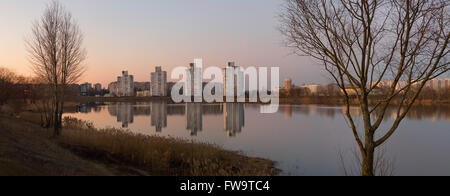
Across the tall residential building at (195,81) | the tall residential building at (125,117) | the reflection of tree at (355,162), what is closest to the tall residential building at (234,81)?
the tall residential building at (195,81)

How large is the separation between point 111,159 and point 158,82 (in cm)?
14719

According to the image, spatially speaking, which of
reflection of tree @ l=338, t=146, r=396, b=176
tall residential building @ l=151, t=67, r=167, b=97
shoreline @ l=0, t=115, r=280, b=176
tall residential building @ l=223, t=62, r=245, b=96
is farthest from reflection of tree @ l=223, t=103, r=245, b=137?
tall residential building @ l=151, t=67, r=167, b=97

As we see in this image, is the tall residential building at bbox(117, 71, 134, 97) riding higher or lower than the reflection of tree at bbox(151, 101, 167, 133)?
higher

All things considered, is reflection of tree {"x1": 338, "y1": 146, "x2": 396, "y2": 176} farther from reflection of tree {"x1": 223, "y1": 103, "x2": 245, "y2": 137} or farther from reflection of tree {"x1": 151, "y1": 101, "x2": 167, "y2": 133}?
reflection of tree {"x1": 151, "y1": 101, "x2": 167, "y2": 133}

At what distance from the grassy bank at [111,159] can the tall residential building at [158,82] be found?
13754 centimetres

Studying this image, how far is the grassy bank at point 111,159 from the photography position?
22.8ft

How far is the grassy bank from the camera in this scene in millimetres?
6941

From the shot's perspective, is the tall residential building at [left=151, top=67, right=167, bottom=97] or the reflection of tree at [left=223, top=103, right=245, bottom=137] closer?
the reflection of tree at [left=223, top=103, right=245, bottom=137]

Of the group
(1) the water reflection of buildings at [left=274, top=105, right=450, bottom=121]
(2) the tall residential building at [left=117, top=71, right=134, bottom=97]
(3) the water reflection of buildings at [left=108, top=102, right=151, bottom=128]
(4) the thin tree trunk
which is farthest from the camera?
(2) the tall residential building at [left=117, top=71, right=134, bottom=97]

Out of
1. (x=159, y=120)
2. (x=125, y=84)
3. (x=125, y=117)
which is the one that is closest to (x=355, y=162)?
(x=159, y=120)

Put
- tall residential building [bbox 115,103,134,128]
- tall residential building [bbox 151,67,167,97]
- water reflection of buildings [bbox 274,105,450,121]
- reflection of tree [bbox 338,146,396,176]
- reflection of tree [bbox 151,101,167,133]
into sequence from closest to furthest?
reflection of tree [bbox 338,146,396,176]
reflection of tree [bbox 151,101,167,133]
tall residential building [bbox 115,103,134,128]
water reflection of buildings [bbox 274,105,450,121]
tall residential building [bbox 151,67,167,97]

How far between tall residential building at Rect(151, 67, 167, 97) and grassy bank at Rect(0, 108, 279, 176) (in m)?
138

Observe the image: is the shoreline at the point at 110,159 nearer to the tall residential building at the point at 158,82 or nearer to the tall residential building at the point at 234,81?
the tall residential building at the point at 234,81
